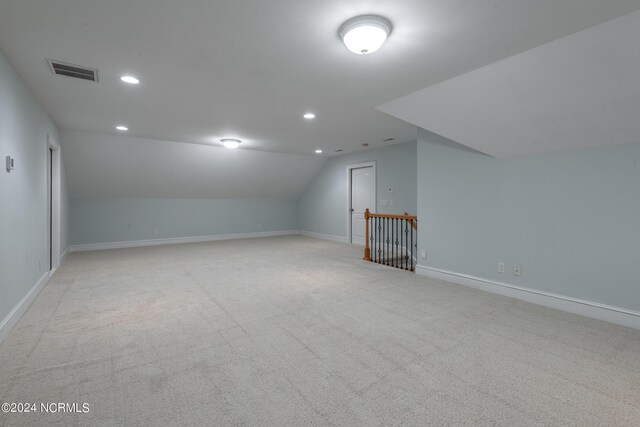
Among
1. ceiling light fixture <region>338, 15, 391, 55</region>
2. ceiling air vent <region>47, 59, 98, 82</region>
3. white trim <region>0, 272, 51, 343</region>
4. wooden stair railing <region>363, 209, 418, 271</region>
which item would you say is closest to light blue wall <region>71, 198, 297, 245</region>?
white trim <region>0, 272, 51, 343</region>

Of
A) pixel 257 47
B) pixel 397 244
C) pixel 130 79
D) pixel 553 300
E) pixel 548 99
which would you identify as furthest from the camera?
pixel 397 244

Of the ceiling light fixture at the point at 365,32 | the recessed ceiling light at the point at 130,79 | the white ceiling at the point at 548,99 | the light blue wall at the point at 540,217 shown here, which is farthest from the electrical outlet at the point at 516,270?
Answer: the recessed ceiling light at the point at 130,79

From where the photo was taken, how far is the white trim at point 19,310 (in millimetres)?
2591

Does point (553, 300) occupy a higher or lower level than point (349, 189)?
lower

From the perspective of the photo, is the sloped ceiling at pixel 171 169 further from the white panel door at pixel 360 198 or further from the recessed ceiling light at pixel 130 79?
the recessed ceiling light at pixel 130 79

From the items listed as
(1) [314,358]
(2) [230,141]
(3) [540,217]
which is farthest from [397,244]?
(2) [230,141]

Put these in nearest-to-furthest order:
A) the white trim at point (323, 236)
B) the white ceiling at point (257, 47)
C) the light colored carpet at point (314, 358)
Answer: the light colored carpet at point (314, 358) < the white ceiling at point (257, 47) < the white trim at point (323, 236)

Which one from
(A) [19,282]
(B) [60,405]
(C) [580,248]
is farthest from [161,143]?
(C) [580,248]

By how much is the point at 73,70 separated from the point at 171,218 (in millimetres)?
5600

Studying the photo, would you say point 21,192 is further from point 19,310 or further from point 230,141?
point 230,141

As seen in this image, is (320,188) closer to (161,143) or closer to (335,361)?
(161,143)

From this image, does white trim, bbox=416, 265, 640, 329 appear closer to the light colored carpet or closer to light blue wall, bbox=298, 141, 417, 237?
the light colored carpet

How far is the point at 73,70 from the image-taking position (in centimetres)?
294

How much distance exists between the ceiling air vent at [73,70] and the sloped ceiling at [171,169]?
10.7 ft
